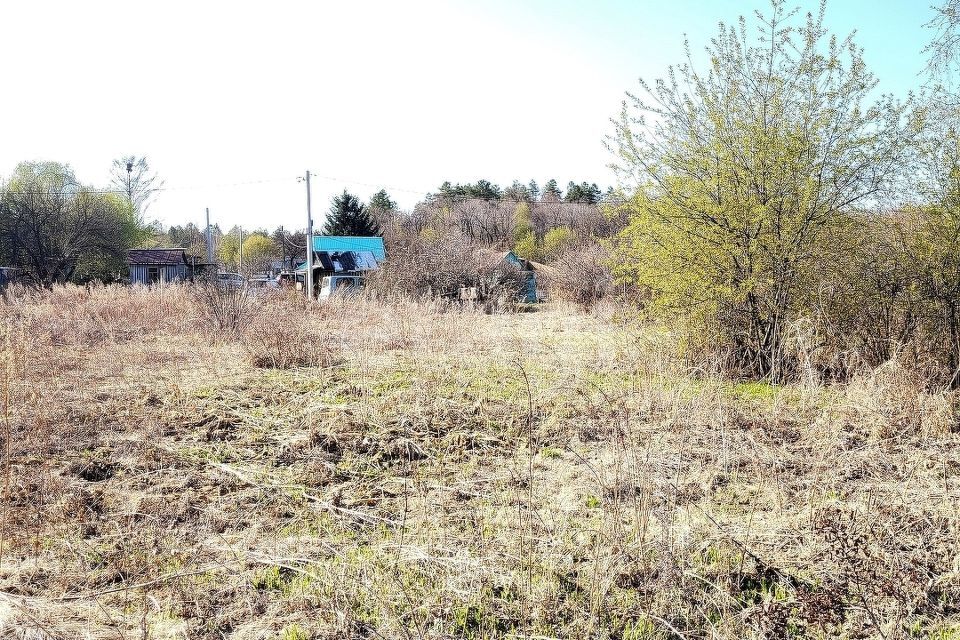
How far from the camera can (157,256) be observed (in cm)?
3812

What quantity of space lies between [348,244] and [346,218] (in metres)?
8.67

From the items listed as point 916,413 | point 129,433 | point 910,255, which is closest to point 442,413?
point 129,433

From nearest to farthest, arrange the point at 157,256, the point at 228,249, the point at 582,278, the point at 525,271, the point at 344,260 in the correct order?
the point at 582,278, the point at 525,271, the point at 344,260, the point at 157,256, the point at 228,249

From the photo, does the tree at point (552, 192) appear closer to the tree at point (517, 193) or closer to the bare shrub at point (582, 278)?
the tree at point (517, 193)

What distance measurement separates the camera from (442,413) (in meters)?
6.58

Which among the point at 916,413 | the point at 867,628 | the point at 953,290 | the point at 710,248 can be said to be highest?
the point at 710,248

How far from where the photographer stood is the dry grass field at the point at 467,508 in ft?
10.2

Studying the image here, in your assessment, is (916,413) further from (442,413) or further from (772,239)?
(442,413)

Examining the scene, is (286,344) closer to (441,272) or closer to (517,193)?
(441,272)

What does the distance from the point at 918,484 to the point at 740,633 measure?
2908 mm

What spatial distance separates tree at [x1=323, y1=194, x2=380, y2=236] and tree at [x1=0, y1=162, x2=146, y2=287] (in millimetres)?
12008

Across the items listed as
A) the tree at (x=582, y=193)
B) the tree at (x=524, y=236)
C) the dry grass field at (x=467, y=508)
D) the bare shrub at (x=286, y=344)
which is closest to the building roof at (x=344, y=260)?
the tree at (x=524, y=236)

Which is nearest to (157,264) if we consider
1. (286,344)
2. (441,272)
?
(441,272)

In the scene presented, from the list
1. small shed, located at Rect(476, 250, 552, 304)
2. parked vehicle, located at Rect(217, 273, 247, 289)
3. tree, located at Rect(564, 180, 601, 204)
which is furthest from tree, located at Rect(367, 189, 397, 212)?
parked vehicle, located at Rect(217, 273, 247, 289)
